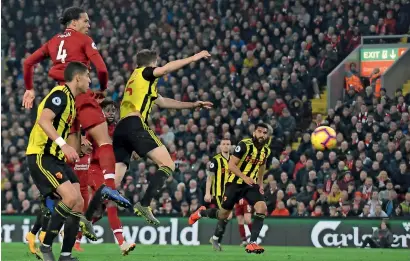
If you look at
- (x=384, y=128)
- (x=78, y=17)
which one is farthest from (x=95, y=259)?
(x=384, y=128)

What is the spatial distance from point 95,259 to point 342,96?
1369cm

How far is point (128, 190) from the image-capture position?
22906 millimetres

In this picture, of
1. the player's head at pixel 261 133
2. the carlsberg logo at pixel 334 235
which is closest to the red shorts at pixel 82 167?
the player's head at pixel 261 133

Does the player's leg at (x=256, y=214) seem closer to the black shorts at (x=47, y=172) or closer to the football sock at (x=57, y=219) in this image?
the football sock at (x=57, y=219)

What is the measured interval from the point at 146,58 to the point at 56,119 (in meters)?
2.51

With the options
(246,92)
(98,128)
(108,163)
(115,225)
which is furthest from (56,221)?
(246,92)

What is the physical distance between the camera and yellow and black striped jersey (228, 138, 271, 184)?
15.7m

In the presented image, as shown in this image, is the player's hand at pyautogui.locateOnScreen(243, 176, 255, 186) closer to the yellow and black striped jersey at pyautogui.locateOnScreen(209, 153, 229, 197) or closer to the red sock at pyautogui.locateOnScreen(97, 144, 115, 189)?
the yellow and black striped jersey at pyautogui.locateOnScreen(209, 153, 229, 197)

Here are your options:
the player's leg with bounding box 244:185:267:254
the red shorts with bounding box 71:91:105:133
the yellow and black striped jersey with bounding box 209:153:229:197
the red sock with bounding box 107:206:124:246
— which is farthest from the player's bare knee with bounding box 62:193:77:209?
the yellow and black striped jersey with bounding box 209:153:229:197

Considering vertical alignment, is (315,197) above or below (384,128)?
below

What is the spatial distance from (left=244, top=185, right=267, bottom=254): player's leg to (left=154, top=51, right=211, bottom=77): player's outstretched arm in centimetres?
377

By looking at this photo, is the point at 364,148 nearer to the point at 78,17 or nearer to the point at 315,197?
the point at 315,197

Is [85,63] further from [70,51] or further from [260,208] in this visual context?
[260,208]

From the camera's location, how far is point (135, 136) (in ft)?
37.9
